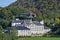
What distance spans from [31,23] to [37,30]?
2.23 m

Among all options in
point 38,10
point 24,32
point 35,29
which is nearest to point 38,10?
point 38,10

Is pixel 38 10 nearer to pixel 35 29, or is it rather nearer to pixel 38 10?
pixel 38 10

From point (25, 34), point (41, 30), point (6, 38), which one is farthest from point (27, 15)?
point (6, 38)

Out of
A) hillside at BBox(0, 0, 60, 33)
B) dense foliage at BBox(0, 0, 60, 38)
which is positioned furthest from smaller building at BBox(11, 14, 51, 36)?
hillside at BBox(0, 0, 60, 33)

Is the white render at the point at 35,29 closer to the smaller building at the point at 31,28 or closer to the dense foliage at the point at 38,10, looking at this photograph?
the smaller building at the point at 31,28

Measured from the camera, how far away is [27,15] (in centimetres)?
5300

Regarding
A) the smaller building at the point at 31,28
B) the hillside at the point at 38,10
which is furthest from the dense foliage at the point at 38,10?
the smaller building at the point at 31,28

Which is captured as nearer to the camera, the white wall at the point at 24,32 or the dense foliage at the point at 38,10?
the white wall at the point at 24,32

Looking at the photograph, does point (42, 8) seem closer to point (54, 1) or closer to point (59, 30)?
point (54, 1)

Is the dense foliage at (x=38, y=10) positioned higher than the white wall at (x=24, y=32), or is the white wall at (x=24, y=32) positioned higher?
the dense foliage at (x=38, y=10)

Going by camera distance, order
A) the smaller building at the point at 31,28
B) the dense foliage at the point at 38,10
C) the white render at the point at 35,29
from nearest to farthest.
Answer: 1. the smaller building at the point at 31,28
2. the white render at the point at 35,29
3. the dense foliage at the point at 38,10

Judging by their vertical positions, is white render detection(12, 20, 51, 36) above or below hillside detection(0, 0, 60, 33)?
below

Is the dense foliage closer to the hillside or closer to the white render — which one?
the hillside

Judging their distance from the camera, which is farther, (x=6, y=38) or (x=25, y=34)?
(x=25, y=34)
